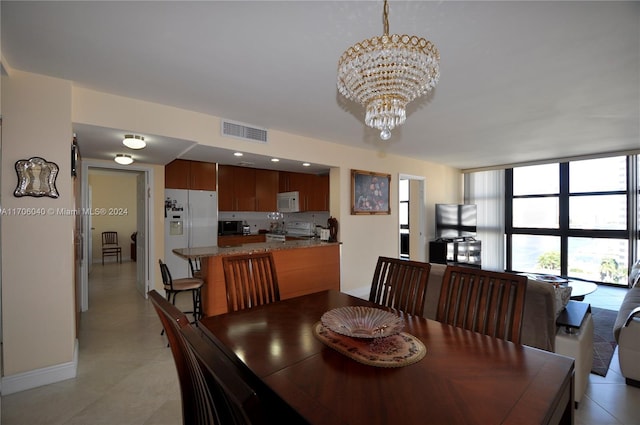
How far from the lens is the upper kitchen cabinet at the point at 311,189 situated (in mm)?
5273

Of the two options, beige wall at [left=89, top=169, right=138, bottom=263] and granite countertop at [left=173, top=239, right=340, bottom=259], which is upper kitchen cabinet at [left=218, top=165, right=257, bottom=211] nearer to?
granite countertop at [left=173, top=239, right=340, bottom=259]

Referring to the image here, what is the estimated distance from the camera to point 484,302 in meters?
1.66

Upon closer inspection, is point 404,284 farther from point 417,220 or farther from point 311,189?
point 417,220

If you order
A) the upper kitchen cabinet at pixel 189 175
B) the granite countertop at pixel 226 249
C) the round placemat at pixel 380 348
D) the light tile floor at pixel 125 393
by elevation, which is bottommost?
the light tile floor at pixel 125 393

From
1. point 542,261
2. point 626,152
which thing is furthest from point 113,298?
point 626,152

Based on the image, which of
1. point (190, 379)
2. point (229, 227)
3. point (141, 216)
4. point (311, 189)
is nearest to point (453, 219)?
point (311, 189)

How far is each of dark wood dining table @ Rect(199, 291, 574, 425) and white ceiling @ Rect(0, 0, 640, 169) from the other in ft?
5.56

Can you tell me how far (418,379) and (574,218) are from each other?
6.47 m

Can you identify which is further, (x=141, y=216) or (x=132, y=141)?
(x=141, y=216)

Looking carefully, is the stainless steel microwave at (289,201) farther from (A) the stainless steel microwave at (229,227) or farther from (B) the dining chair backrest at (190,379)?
(B) the dining chair backrest at (190,379)

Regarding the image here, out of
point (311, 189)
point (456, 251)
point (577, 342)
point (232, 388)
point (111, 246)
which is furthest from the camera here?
point (111, 246)

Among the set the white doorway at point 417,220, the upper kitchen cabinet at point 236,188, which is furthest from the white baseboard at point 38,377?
the white doorway at point 417,220

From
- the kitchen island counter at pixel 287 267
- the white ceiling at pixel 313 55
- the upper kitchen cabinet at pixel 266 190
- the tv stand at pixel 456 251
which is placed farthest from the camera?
the upper kitchen cabinet at pixel 266 190

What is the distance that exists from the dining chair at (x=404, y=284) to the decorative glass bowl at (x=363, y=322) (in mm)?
387
